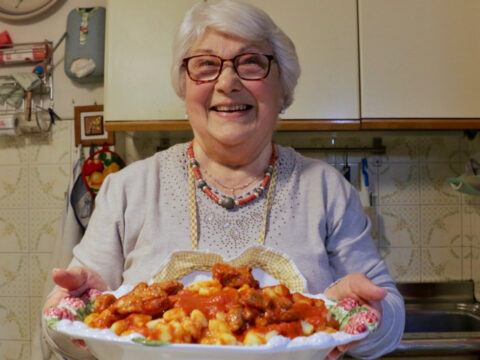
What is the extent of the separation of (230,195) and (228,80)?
0.79 feet

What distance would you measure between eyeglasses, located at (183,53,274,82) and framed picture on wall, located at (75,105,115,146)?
112cm

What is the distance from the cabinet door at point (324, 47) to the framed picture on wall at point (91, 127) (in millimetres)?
784

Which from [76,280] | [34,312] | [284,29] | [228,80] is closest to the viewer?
[76,280]

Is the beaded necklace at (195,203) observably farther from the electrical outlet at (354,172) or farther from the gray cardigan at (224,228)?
the electrical outlet at (354,172)

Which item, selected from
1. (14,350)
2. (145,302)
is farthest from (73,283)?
(14,350)

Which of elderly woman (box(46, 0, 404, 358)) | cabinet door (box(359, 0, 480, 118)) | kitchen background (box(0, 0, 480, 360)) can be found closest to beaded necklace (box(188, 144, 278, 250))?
elderly woman (box(46, 0, 404, 358))

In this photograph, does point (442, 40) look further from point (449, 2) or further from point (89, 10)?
point (89, 10)

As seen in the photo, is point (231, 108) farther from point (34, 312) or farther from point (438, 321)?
point (34, 312)

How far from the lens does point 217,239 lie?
1.00 m

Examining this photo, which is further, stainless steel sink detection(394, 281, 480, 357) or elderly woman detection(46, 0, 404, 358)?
stainless steel sink detection(394, 281, 480, 357)

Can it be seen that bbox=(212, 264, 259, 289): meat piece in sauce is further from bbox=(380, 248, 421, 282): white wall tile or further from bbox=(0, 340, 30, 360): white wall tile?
bbox=(0, 340, 30, 360): white wall tile

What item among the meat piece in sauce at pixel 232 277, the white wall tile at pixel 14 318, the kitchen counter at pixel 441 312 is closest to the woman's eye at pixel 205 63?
the meat piece in sauce at pixel 232 277

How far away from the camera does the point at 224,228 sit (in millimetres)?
1019

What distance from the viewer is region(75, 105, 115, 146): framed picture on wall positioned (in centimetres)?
207
